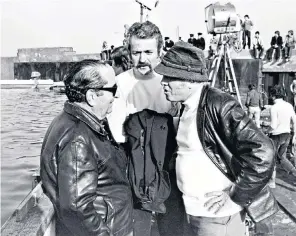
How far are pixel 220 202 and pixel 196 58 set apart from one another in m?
0.86

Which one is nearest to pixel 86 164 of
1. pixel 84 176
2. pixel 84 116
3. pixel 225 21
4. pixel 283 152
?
pixel 84 176

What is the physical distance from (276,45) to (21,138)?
13520 millimetres

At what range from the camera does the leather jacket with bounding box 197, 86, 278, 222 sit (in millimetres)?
1962

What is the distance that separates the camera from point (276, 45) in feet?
62.5

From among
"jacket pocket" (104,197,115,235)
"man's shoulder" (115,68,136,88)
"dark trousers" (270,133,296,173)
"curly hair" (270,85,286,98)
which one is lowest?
"dark trousers" (270,133,296,173)

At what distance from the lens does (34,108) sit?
22750mm

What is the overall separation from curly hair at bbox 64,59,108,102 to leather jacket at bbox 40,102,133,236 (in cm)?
6

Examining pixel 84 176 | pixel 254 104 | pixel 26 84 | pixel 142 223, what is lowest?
pixel 142 223

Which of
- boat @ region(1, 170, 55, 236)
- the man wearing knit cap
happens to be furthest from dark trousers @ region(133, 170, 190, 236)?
boat @ region(1, 170, 55, 236)

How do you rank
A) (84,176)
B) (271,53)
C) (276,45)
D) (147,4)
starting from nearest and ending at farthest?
(84,176)
(147,4)
(276,45)
(271,53)

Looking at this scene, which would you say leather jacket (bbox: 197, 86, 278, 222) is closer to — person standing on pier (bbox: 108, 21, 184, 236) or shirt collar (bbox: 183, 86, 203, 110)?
shirt collar (bbox: 183, 86, 203, 110)

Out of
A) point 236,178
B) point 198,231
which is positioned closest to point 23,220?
point 198,231

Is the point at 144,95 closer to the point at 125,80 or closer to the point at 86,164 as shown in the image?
the point at 125,80

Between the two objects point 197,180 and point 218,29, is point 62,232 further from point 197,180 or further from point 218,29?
point 218,29
